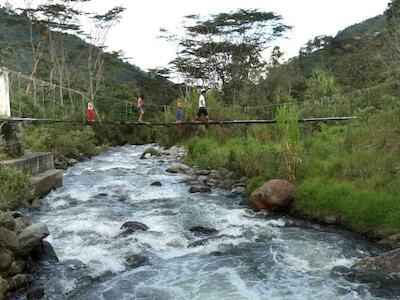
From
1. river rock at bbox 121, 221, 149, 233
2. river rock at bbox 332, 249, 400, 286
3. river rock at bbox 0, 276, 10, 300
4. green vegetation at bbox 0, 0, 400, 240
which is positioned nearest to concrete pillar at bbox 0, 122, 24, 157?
green vegetation at bbox 0, 0, 400, 240

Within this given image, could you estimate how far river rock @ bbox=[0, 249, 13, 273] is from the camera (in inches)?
182

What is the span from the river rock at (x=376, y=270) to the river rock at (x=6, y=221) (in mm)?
3562

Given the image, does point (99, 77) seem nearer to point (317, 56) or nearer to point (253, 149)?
point (317, 56)

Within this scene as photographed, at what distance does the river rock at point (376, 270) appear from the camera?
487 centimetres

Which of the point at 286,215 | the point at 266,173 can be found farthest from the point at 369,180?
the point at 266,173

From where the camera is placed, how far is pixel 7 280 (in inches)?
181

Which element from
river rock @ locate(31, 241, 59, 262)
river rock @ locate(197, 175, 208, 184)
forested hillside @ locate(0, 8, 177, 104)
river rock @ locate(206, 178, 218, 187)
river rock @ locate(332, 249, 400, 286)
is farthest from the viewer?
forested hillside @ locate(0, 8, 177, 104)

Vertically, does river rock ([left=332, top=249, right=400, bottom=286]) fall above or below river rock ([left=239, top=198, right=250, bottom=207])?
below

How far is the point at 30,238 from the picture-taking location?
5.17 metres

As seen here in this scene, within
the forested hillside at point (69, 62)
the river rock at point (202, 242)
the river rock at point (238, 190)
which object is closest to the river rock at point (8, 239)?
the river rock at point (202, 242)

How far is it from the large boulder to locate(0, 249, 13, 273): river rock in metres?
3.97

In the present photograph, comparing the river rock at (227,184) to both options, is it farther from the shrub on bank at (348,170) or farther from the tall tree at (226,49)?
the tall tree at (226,49)

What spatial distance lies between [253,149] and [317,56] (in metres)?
19.6

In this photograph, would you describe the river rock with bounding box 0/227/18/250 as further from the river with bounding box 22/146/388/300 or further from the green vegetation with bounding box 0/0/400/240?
the green vegetation with bounding box 0/0/400/240
